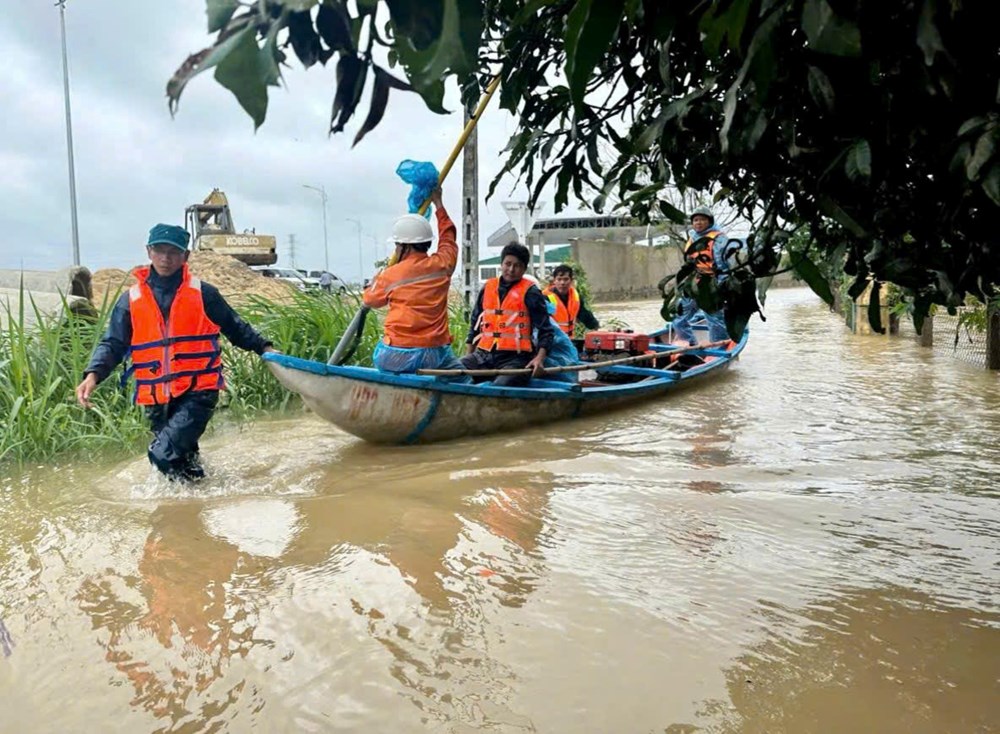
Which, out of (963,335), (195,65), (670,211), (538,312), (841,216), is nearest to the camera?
(195,65)

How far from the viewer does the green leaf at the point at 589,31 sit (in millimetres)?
952

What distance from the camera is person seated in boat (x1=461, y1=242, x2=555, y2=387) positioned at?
6148 millimetres

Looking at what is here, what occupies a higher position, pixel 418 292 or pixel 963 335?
pixel 418 292

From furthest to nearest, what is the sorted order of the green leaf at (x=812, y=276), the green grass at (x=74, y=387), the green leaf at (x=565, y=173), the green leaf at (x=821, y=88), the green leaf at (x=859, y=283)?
the green grass at (x=74, y=387), the green leaf at (x=565, y=173), the green leaf at (x=859, y=283), the green leaf at (x=812, y=276), the green leaf at (x=821, y=88)

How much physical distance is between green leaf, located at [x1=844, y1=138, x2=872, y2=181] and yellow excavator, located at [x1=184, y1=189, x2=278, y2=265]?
23.4 meters

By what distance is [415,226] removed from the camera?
521 centimetres

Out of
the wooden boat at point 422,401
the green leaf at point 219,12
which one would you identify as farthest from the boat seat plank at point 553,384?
the green leaf at point 219,12

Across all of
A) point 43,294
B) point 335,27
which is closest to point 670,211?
point 335,27

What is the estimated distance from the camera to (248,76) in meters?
0.86

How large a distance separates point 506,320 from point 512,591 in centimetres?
350

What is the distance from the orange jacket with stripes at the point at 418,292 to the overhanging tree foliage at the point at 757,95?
9.18 feet

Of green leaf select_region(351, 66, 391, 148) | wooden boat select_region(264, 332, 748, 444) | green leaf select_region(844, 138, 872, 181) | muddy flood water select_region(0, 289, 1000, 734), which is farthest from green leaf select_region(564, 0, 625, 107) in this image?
wooden boat select_region(264, 332, 748, 444)

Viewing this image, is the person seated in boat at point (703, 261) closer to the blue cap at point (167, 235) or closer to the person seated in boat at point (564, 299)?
the person seated in boat at point (564, 299)

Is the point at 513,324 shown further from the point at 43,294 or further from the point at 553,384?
the point at 43,294
